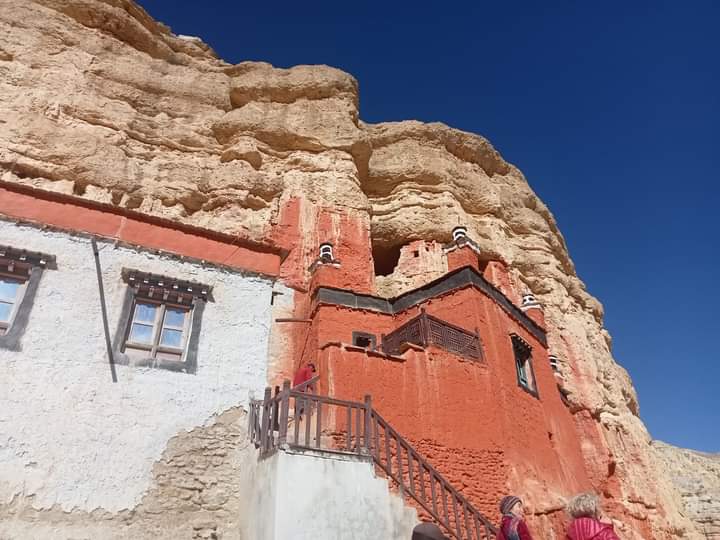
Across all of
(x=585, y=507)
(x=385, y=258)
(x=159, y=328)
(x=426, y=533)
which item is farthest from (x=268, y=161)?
(x=426, y=533)

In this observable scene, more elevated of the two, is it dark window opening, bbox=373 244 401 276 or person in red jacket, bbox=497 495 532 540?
dark window opening, bbox=373 244 401 276

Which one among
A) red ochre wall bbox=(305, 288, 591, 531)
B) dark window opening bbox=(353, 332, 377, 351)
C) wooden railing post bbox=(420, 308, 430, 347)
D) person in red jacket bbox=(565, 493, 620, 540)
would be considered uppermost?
dark window opening bbox=(353, 332, 377, 351)

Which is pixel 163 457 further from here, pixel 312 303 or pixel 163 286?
pixel 312 303

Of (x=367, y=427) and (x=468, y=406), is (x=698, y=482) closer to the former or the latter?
(x=468, y=406)

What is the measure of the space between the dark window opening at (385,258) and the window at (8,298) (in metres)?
15.3

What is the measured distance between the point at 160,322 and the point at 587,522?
7738 mm

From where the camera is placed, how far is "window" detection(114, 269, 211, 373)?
371 inches

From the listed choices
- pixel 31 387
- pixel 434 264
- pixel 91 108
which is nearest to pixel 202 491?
pixel 31 387

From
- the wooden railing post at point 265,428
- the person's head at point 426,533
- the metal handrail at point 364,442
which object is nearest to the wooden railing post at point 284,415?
the metal handrail at point 364,442

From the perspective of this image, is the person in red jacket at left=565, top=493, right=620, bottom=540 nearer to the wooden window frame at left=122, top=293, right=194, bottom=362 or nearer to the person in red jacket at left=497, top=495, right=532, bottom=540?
the person in red jacket at left=497, top=495, right=532, bottom=540

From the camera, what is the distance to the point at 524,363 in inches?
571

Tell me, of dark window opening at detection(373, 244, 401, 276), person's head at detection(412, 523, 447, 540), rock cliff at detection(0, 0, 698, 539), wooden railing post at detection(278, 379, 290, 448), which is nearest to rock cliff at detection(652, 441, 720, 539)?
rock cliff at detection(0, 0, 698, 539)

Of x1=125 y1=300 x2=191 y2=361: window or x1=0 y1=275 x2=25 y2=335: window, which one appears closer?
x1=0 y1=275 x2=25 y2=335: window

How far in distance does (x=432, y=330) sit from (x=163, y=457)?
638 cm
